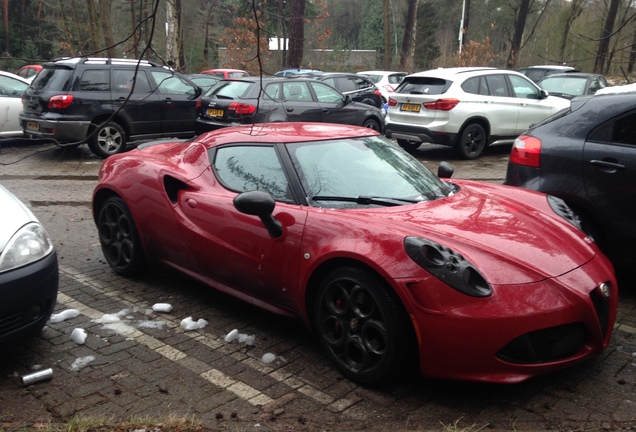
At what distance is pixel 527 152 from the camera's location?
17.6 ft

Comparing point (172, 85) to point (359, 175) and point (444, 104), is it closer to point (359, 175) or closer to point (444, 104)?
point (444, 104)

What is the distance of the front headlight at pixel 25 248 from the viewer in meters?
3.43

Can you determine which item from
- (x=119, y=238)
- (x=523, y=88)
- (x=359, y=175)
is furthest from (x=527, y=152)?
(x=523, y=88)

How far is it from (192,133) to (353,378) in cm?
1065

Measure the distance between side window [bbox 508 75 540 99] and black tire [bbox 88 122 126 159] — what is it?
7.83m

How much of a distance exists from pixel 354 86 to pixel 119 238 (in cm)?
1136

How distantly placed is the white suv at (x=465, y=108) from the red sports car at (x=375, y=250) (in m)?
6.78

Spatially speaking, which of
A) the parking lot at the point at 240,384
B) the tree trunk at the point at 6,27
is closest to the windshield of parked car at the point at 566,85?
the parking lot at the point at 240,384

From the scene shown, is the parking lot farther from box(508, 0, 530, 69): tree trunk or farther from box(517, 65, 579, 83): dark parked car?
box(508, 0, 530, 69): tree trunk

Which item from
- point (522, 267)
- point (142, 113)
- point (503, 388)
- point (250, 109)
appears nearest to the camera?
point (522, 267)

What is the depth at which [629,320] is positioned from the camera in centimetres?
435

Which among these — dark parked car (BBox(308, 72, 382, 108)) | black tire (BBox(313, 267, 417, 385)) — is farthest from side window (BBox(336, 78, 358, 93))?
black tire (BBox(313, 267, 417, 385))

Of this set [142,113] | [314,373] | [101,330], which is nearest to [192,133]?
[142,113]

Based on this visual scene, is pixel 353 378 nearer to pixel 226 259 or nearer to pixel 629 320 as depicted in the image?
pixel 226 259
